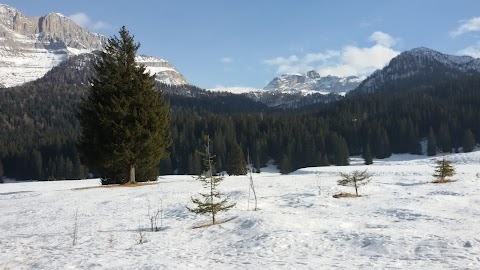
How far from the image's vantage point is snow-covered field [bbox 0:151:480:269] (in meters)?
9.45

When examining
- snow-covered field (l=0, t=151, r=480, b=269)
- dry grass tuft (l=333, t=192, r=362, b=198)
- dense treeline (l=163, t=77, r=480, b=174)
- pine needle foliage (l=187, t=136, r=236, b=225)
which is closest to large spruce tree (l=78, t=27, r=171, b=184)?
snow-covered field (l=0, t=151, r=480, b=269)

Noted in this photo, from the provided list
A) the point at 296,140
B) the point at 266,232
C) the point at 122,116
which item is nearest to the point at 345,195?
the point at 266,232

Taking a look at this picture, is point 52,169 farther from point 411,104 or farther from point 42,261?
point 411,104

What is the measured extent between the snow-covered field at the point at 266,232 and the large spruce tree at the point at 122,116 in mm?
7274

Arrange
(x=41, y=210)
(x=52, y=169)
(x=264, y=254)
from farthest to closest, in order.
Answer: (x=52, y=169) → (x=41, y=210) → (x=264, y=254)

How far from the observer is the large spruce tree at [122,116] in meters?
28.9

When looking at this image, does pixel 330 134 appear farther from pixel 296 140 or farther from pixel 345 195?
pixel 345 195

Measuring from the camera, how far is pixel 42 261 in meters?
10.6

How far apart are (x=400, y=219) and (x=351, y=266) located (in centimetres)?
616

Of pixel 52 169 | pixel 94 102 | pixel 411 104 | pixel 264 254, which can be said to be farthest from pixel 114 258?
pixel 411 104

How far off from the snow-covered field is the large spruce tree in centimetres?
727

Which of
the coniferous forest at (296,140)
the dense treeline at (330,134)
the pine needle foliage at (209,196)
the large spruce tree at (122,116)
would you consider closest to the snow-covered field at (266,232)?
the pine needle foliage at (209,196)

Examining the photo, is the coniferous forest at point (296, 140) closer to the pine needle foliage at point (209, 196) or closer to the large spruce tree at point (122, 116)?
the large spruce tree at point (122, 116)

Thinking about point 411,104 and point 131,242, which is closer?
point 131,242
